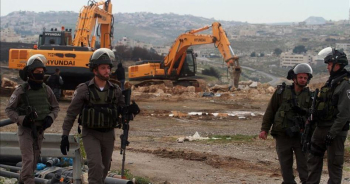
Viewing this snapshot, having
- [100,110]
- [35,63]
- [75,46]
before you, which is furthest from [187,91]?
[100,110]

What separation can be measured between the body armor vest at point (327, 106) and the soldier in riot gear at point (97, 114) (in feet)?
8.33

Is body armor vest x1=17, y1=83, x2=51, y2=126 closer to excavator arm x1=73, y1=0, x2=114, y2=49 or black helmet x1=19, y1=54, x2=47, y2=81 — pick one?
black helmet x1=19, y1=54, x2=47, y2=81

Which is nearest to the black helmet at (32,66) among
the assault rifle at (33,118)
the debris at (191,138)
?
the assault rifle at (33,118)

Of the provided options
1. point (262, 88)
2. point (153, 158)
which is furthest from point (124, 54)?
point (153, 158)

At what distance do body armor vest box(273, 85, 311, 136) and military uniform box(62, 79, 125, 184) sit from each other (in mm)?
2131

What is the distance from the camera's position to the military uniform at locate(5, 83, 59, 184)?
28.2 ft

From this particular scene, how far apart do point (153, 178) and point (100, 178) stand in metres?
2.76

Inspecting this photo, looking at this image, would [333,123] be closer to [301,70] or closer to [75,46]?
[301,70]

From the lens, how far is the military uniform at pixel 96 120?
7.66 m

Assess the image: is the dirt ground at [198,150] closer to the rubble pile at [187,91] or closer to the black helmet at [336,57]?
the black helmet at [336,57]

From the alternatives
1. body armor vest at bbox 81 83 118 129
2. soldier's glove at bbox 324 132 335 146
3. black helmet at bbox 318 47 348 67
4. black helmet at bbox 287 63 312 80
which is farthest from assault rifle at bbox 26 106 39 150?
black helmet at bbox 318 47 348 67

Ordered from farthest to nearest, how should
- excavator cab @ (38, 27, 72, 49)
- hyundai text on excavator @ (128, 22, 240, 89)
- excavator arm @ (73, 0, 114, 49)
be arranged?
1. hyundai text on excavator @ (128, 22, 240, 89)
2. excavator arm @ (73, 0, 114, 49)
3. excavator cab @ (38, 27, 72, 49)

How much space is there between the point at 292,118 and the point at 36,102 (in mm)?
3388

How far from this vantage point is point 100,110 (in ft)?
25.2
